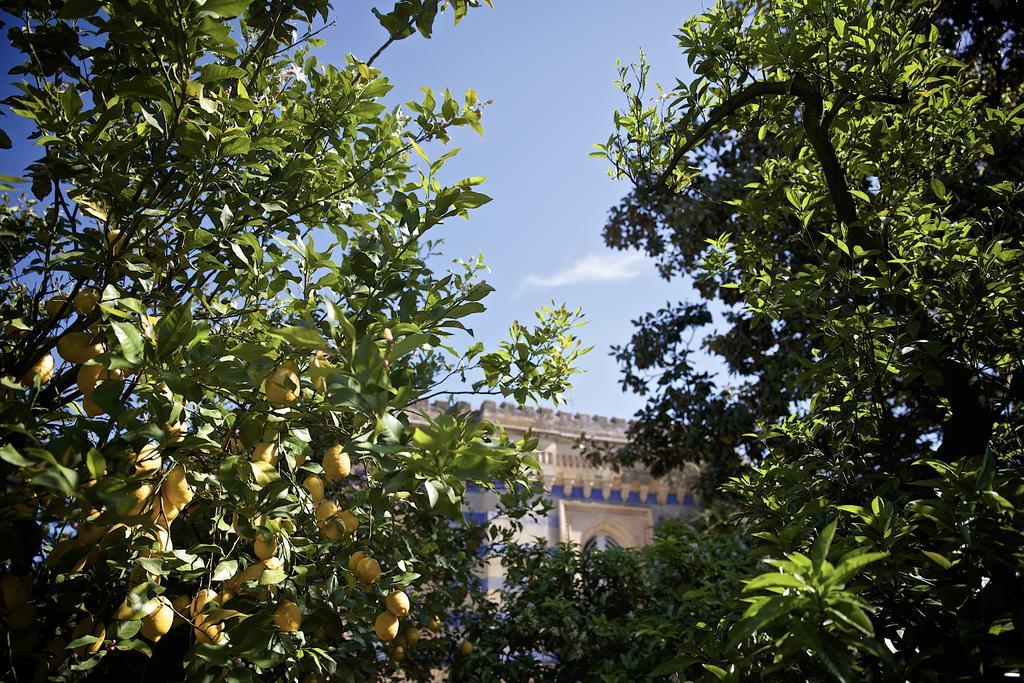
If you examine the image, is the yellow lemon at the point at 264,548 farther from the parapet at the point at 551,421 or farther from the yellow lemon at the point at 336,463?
the parapet at the point at 551,421

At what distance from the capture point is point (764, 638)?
5.13ft

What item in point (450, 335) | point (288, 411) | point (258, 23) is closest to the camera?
point (288, 411)

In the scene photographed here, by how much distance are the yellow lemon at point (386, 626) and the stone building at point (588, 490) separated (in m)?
8.58

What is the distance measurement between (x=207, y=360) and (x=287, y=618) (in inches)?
31.8

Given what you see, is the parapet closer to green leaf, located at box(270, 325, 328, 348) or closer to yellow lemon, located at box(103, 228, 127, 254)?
yellow lemon, located at box(103, 228, 127, 254)

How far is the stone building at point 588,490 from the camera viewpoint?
10891 mm

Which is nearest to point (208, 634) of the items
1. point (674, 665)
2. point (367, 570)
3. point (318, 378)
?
point (367, 570)

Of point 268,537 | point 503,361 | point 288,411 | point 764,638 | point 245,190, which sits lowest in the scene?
point 764,638

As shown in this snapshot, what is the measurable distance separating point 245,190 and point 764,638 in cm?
183

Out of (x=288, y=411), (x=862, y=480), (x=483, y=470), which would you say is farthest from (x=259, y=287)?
(x=862, y=480)

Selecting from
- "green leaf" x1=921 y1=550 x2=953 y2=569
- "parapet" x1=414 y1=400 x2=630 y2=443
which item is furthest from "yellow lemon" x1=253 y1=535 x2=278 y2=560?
"parapet" x1=414 y1=400 x2=630 y2=443

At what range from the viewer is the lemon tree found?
1.10 m

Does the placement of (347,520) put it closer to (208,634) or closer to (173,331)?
(208,634)

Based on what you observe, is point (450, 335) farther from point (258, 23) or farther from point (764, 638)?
point (258, 23)
